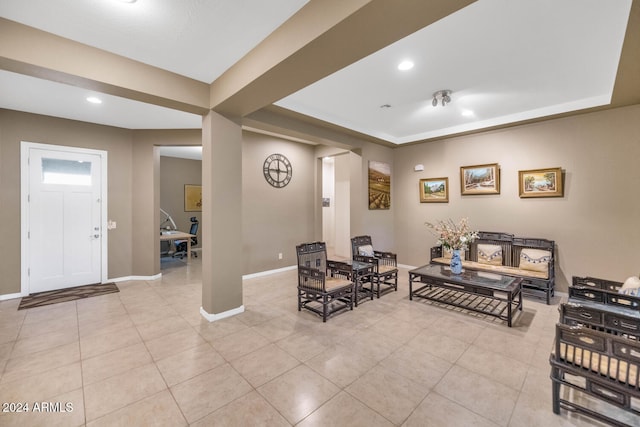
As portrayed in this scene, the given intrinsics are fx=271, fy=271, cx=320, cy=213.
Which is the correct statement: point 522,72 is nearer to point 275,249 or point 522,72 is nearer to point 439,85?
point 439,85

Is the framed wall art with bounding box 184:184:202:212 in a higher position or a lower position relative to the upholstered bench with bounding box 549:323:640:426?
higher

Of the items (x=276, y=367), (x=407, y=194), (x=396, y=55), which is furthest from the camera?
(x=407, y=194)

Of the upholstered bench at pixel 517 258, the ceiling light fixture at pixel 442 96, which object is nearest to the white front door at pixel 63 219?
the ceiling light fixture at pixel 442 96

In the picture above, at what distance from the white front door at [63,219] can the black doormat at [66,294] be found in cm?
15

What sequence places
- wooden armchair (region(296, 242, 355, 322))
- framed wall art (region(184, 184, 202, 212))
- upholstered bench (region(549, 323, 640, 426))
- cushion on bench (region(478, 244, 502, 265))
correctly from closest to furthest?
1. upholstered bench (region(549, 323, 640, 426))
2. wooden armchair (region(296, 242, 355, 322))
3. cushion on bench (region(478, 244, 502, 265))
4. framed wall art (region(184, 184, 202, 212))

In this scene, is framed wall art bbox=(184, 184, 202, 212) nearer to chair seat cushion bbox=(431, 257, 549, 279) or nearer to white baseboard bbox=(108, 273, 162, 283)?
white baseboard bbox=(108, 273, 162, 283)

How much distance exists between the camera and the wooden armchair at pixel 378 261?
170 inches

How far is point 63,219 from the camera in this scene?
14.7ft

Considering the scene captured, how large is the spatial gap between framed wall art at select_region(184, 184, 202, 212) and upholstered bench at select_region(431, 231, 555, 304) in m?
7.33

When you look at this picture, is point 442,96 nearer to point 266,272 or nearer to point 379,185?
point 379,185

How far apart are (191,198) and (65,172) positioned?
430cm

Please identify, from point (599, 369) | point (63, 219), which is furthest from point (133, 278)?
point (599, 369)

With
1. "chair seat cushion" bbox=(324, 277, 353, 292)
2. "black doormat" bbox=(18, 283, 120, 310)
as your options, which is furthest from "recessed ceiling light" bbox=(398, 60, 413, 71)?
"black doormat" bbox=(18, 283, 120, 310)

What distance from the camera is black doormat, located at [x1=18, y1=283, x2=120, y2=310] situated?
393 centimetres
